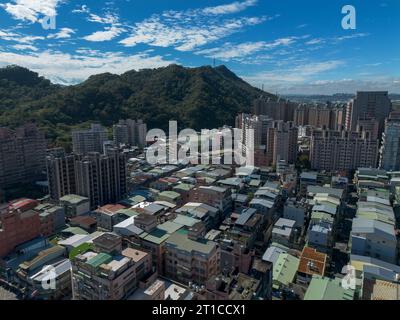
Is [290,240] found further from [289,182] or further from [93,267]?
[93,267]

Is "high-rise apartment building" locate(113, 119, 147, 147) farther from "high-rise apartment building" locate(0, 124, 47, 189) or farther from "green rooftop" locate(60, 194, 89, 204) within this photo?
"green rooftop" locate(60, 194, 89, 204)

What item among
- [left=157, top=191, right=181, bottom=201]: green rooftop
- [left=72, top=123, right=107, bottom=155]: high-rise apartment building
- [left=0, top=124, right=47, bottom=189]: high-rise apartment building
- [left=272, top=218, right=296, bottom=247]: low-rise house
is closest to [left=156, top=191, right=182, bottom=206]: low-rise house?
[left=157, top=191, right=181, bottom=201]: green rooftop

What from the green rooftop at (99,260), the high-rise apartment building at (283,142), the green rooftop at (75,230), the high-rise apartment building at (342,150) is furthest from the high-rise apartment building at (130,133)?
the green rooftop at (99,260)

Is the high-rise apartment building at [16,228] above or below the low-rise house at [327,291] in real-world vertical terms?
→ above

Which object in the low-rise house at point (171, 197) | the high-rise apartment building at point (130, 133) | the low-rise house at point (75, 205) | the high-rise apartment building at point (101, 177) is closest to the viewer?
the low-rise house at point (75, 205)

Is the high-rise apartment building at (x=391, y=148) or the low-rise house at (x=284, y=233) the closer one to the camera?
the low-rise house at (x=284, y=233)

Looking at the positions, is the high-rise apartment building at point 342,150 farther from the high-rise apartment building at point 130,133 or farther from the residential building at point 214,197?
the high-rise apartment building at point 130,133

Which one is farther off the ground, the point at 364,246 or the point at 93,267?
the point at 93,267
